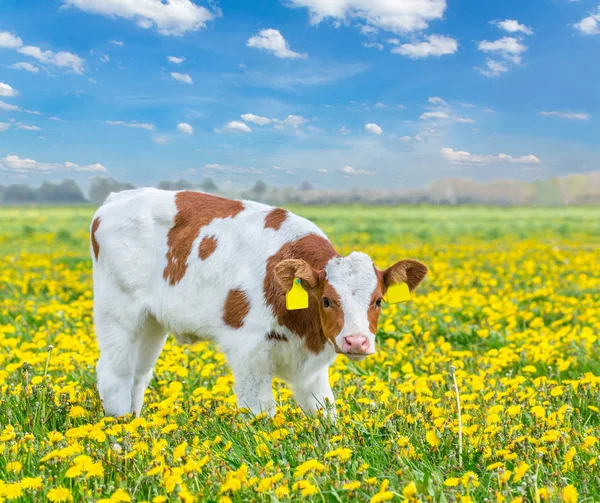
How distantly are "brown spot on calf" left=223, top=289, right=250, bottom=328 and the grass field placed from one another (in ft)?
2.18

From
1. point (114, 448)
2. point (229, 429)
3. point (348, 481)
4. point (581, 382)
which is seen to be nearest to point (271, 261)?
point (229, 429)

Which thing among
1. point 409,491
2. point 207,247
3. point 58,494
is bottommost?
point 58,494

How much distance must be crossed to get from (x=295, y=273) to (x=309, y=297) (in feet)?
0.83

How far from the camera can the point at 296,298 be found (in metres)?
4.72

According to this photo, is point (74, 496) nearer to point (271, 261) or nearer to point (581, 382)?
point (271, 261)

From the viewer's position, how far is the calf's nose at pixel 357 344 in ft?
14.2

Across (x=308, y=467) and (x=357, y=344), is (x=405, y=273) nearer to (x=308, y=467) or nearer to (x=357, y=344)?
(x=357, y=344)

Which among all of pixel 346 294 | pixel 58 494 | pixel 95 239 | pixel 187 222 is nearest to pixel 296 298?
pixel 346 294

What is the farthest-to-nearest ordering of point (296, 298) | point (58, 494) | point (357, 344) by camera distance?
1. point (296, 298)
2. point (357, 344)
3. point (58, 494)

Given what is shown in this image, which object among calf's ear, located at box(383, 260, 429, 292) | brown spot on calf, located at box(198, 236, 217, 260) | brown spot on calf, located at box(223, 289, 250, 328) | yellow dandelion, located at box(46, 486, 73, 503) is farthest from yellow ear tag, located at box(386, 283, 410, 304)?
yellow dandelion, located at box(46, 486, 73, 503)

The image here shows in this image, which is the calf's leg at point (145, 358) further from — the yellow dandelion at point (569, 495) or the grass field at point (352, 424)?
the yellow dandelion at point (569, 495)

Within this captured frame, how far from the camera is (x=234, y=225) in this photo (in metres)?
5.65

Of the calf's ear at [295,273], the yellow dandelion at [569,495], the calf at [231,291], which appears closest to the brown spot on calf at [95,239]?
the calf at [231,291]

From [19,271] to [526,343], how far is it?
11.1 meters
